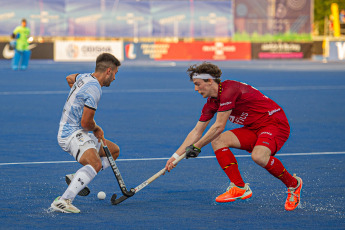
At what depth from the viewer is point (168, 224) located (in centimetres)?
606

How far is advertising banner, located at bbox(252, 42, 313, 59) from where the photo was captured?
4216cm

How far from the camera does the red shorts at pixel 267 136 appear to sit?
683cm

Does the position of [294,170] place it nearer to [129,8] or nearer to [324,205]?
[324,205]

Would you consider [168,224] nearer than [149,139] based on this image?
Yes

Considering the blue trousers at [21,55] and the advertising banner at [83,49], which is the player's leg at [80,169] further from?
the advertising banner at [83,49]

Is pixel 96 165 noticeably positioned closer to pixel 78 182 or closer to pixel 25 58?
pixel 78 182

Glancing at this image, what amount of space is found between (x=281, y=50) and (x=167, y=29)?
6675 mm

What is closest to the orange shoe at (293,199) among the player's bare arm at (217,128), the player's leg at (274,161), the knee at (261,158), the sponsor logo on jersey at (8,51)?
the player's leg at (274,161)

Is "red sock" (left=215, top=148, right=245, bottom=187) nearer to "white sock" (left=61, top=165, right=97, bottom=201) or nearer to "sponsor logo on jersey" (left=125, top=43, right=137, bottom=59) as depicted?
"white sock" (left=61, top=165, right=97, bottom=201)

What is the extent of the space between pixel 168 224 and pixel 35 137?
19.3ft

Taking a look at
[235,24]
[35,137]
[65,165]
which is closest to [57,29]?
[235,24]

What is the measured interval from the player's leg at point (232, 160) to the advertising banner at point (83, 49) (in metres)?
32.6

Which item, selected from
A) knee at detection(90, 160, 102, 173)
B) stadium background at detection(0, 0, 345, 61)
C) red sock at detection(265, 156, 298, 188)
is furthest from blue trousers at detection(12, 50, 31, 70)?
red sock at detection(265, 156, 298, 188)

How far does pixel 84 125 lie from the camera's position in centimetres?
652
